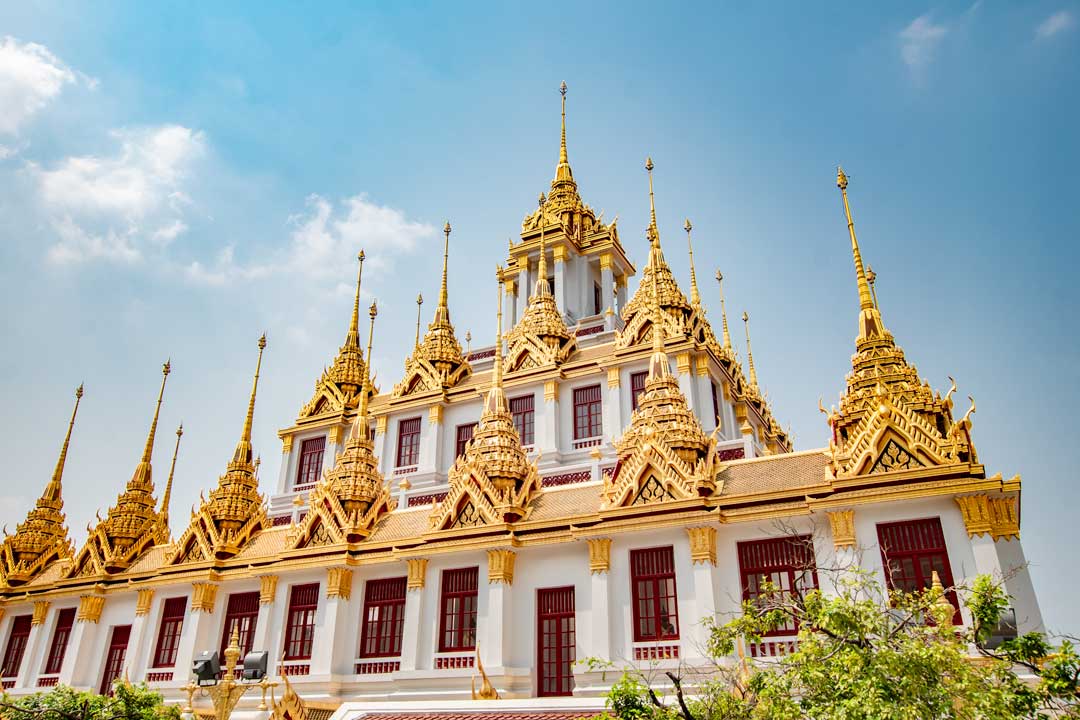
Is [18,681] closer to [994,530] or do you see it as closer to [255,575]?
[255,575]

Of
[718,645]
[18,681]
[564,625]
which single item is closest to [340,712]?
[564,625]

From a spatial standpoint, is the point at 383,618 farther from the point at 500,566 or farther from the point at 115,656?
the point at 115,656

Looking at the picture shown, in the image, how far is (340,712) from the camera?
1496cm

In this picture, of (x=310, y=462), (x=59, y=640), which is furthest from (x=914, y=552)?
(x=59, y=640)

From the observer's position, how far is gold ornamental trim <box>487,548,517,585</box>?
19.1 meters

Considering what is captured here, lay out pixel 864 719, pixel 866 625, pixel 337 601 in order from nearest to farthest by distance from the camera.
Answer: pixel 864 719, pixel 866 625, pixel 337 601

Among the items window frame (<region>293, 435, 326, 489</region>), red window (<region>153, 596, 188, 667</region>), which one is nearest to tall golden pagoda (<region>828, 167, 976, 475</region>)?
red window (<region>153, 596, 188, 667</region>)

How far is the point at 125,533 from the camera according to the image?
92.4ft

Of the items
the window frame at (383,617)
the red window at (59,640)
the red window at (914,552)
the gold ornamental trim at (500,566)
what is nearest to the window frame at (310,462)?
the red window at (59,640)

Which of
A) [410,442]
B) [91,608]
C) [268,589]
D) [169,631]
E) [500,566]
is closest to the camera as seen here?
[500,566]

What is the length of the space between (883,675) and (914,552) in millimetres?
7778

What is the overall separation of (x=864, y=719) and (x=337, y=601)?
15.1 metres

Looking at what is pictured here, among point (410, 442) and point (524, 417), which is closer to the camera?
point (524, 417)

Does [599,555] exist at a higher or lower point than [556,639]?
higher
